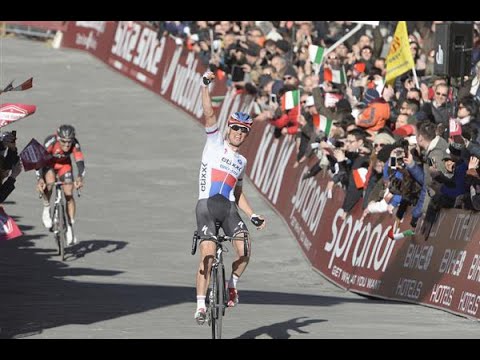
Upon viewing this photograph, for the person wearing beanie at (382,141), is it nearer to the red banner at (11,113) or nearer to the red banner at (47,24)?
the red banner at (11,113)

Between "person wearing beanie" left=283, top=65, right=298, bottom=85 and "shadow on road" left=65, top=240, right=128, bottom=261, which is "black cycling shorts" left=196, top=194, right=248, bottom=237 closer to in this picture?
"shadow on road" left=65, top=240, right=128, bottom=261

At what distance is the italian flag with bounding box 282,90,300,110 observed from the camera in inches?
1017

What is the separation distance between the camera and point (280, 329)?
15.5 meters

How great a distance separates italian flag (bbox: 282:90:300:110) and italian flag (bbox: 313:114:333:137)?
157cm

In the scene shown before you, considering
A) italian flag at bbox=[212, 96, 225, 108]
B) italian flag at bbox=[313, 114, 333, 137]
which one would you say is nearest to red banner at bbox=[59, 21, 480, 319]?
italian flag at bbox=[212, 96, 225, 108]

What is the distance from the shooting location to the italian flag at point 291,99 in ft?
84.8

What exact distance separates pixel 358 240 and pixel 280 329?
5.23 meters

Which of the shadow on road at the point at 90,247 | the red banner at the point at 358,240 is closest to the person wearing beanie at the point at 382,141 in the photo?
the red banner at the point at 358,240

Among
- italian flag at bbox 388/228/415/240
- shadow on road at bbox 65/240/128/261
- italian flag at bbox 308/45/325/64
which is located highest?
italian flag at bbox 308/45/325/64

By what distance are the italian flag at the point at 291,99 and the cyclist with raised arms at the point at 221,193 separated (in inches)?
427

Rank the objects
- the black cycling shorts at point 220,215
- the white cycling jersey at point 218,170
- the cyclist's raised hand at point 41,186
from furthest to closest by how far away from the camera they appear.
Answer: the cyclist's raised hand at point 41,186, the white cycling jersey at point 218,170, the black cycling shorts at point 220,215

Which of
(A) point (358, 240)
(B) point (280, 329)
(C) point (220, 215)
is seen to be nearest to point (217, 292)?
(C) point (220, 215)

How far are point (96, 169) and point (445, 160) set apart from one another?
1596cm

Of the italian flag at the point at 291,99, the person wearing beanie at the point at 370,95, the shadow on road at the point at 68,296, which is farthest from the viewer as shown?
the italian flag at the point at 291,99
